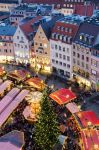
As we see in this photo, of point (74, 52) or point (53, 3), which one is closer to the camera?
point (74, 52)

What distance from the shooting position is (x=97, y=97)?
98.1 metres

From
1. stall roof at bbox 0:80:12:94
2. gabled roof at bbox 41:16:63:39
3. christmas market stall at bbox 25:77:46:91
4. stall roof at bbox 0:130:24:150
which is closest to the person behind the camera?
stall roof at bbox 0:130:24:150

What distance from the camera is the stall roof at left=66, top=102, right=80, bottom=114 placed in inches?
3394

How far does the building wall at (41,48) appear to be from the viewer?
114125 millimetres

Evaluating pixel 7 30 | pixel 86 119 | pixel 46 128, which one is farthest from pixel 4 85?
pixel 46 128

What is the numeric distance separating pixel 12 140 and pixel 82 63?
129ft

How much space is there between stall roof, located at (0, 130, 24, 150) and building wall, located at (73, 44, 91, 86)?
113 ft

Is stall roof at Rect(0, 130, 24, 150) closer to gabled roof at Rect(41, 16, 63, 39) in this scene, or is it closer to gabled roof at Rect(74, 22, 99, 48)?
gabled roof at Rect(74, 22, 99, 48)

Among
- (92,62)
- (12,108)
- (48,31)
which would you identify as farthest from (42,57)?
(12,108)

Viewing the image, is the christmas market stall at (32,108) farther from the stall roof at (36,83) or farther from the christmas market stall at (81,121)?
the stall roof at (36,83)

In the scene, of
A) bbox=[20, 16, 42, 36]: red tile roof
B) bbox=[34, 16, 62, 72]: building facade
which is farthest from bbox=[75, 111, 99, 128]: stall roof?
bbox=[20, 16, 42, 36]: red tile roof

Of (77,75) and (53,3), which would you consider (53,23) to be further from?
(53,3)

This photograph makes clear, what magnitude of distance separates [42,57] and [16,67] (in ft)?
32.2

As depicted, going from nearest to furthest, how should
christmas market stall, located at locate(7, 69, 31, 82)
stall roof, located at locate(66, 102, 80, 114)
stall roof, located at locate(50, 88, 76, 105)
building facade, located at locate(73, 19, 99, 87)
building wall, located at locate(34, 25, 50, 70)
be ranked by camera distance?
stall roof, located at locate(66, 102, 80, 114)
stall roof, located at locate(50, 88, 76, 105)
building facade, located at locate(73, 19, 99, 87)
christmas market stall, located at locate(7, 69, 31, 82)
building wall, located at locate(34, 25, 50, 70)
